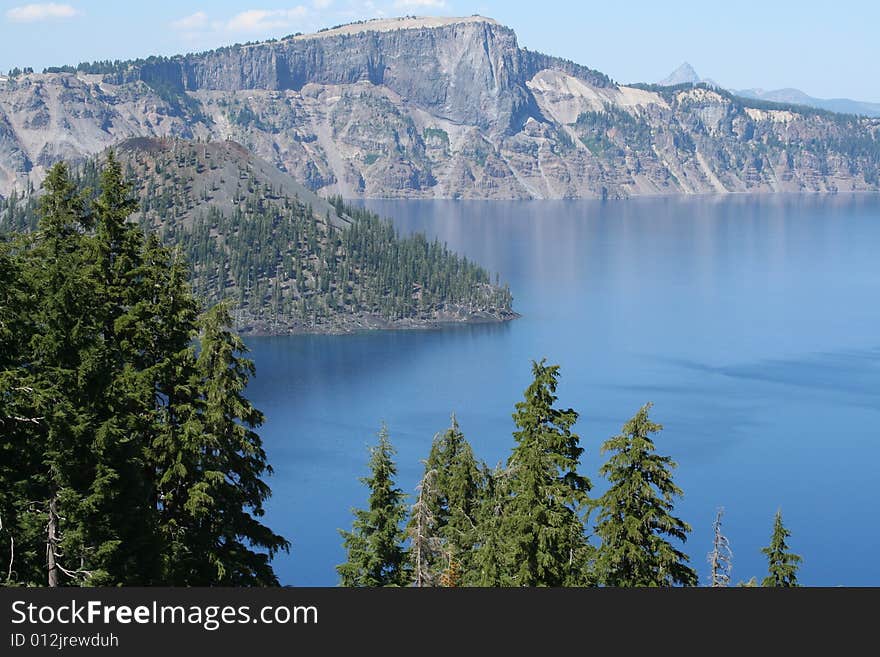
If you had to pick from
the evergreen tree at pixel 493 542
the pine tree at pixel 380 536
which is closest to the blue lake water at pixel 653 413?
the evergreen tree at pixel 493 542

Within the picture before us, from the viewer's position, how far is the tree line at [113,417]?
22859mm

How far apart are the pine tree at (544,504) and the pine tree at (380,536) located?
197 inches

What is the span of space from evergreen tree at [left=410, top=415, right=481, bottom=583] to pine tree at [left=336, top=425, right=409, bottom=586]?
1409mm

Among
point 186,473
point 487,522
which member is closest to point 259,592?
point 186,473

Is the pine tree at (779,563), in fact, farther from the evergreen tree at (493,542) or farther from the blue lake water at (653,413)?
the blue lake water at (653,413)

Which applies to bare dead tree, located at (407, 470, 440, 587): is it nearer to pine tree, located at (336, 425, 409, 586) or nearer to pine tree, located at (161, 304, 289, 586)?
pine tree, located at (336, 425, 409, 586)

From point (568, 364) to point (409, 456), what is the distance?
194ft

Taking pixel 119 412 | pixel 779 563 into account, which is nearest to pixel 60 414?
pixel 119 412

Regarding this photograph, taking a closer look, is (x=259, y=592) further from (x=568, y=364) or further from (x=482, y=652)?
(x=568, y=364)

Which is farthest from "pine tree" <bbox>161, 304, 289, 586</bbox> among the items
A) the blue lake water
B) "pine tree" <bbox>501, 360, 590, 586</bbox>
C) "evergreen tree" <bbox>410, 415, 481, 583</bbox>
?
the blue lake water

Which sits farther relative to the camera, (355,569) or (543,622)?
(355,569)

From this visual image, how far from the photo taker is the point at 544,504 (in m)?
30.9

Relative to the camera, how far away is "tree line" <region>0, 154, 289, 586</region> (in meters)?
22.9

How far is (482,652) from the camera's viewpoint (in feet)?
47.1
